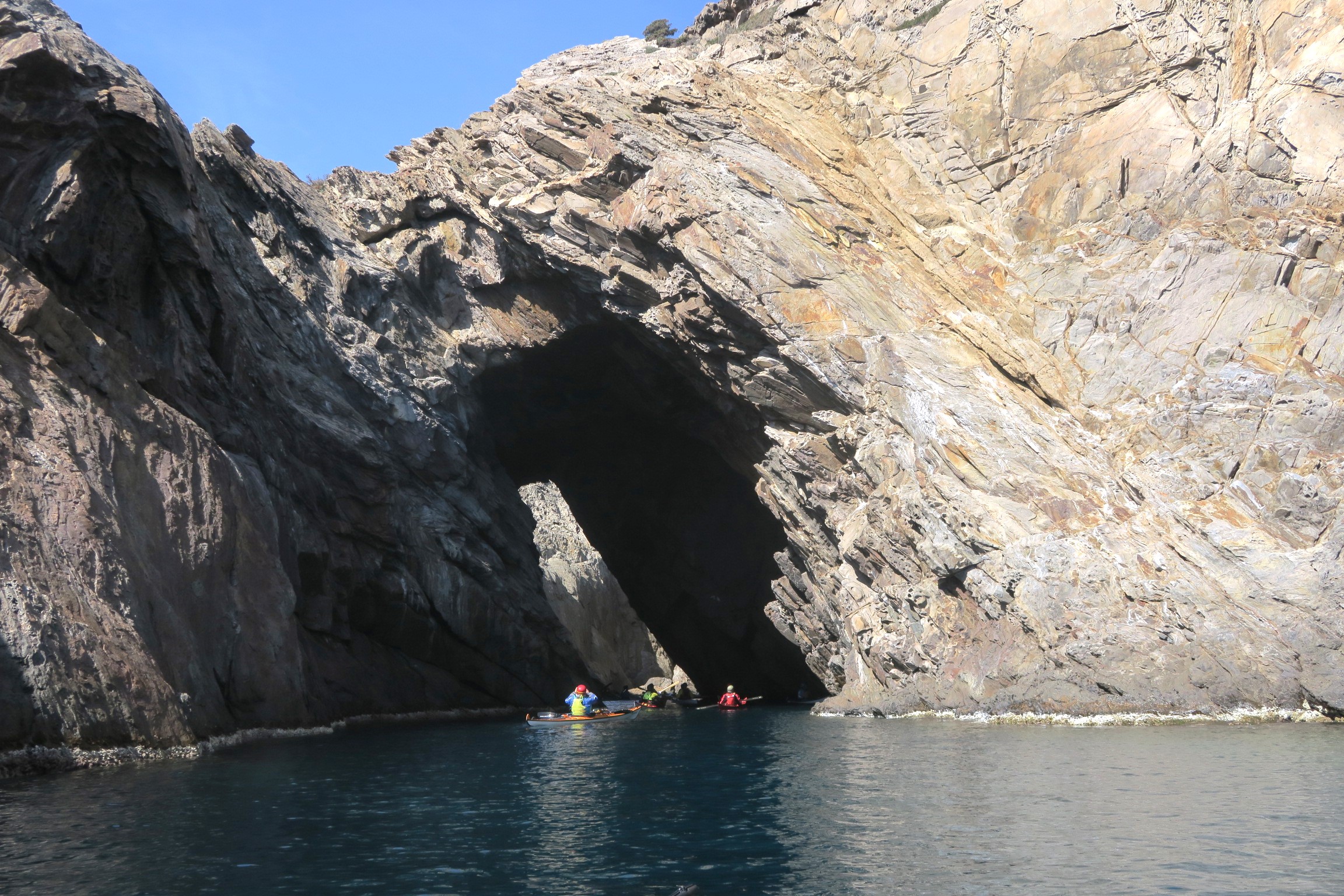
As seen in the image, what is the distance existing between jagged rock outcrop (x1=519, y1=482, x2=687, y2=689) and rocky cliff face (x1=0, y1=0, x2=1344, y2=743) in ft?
96.4

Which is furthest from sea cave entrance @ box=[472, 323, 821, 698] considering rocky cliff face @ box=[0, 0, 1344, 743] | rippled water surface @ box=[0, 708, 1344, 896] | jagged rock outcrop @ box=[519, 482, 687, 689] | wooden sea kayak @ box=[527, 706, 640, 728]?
rippled water surface @ box=[0, 708, 1344, 896]

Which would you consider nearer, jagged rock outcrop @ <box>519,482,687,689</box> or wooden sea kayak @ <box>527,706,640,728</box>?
wooden sea kayak @ <box>527,706,640,728</box>

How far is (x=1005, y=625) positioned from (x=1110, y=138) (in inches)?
760

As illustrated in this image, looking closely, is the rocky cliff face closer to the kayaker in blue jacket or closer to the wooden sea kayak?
the wooden sea kayak

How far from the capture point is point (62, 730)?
19.6 metres

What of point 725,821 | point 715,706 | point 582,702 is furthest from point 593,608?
point 725,821

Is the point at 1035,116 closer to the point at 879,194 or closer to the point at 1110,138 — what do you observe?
the point at 1110,138

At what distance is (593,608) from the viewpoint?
8412cm

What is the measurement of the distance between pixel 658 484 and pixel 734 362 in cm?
1573

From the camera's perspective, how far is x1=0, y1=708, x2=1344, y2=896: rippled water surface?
1159 centimetres

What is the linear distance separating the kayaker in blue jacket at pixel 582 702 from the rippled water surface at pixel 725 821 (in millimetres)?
13089

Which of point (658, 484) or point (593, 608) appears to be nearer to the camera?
point (658, 484)

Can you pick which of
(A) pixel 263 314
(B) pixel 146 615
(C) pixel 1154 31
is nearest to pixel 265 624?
(B) pixel 146 615

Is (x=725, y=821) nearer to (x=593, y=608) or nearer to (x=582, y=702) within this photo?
(x=582, y=702)
